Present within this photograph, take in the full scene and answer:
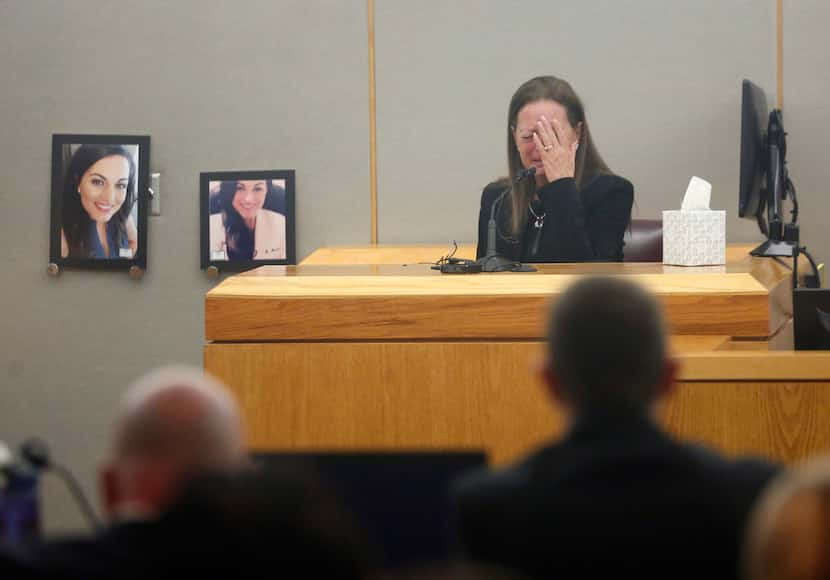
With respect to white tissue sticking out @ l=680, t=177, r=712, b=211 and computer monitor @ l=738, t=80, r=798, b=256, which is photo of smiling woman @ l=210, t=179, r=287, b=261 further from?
white tissue sticking out @ l=680, t=177, r=712, b=211

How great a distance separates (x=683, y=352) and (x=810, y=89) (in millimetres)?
2725

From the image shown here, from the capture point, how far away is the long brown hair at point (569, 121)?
13.6 ft

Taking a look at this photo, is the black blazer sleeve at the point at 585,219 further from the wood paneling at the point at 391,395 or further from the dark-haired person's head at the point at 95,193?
the dark-haired person's head at the point at 95,193

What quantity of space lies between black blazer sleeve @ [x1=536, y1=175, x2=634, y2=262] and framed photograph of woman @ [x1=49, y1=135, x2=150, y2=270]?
178 centimetres

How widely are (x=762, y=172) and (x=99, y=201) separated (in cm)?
257

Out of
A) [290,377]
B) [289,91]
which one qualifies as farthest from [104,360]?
[290,377]

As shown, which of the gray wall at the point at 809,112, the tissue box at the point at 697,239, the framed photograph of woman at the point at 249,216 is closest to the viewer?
the tissue box at the point at 697,239

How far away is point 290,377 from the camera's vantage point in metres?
2.49

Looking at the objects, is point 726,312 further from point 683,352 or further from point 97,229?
point 97,229

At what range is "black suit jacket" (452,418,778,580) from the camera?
1.01m

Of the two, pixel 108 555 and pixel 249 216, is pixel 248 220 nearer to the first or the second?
pixel 249 216

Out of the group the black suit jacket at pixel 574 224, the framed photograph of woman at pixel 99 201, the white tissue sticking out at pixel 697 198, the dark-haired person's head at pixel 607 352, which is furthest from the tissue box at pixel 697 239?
the framed photograph of woman at pixel 99 201

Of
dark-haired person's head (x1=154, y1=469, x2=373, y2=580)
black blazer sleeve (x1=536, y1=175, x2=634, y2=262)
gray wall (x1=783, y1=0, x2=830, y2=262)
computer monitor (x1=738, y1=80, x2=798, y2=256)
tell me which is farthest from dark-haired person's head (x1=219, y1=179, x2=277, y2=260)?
dark-haired person's head (x1=154, y1=469, x2=373, y2=580)

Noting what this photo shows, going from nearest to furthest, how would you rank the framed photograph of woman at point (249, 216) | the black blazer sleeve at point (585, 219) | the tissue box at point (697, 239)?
the tissue box at point (697, 239) → the black blazer sleeve at point (585, 219) → the framed photograph of woman at point (249, 216)
